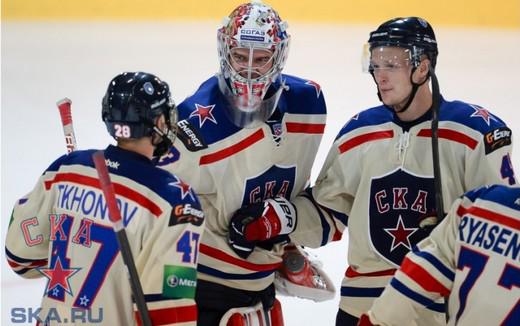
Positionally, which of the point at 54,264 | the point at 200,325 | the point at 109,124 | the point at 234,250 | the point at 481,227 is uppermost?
the point at 109,124

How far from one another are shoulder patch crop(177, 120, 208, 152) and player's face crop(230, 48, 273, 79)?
21 centimetres

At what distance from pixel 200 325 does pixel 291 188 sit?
0.48 m

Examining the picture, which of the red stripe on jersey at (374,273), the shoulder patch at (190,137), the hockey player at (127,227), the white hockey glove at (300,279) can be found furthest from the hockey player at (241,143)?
the hockey player at (127,227)

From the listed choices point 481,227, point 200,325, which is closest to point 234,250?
point 200,325

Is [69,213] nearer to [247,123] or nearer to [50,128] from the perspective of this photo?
[247,123]

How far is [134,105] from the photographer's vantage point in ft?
7.09

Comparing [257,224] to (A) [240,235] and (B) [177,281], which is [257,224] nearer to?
(A) [240,235]

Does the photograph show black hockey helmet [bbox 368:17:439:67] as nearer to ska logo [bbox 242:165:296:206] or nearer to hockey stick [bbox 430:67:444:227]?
hockey stick [bbox 430:67:444:227]

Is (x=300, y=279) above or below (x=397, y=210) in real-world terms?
below

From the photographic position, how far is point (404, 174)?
264cm

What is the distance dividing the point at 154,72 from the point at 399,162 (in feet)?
12.9

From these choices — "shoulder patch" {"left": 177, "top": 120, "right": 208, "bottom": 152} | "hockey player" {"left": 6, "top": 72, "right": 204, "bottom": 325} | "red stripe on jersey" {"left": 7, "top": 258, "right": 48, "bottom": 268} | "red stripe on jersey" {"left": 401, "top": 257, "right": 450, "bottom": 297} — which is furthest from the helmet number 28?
"red stripe on jersey" {"left": 401, "top": 257, "right": 450, "bottom": 297}

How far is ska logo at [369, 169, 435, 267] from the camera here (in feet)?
8.59

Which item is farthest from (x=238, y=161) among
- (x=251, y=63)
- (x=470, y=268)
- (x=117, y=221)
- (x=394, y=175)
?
(x=470, y=268)
